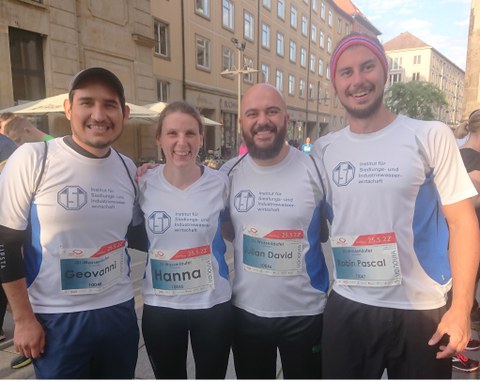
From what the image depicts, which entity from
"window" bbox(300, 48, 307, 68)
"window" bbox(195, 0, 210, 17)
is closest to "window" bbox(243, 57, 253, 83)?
"window" bbox(195, 0, 210, 17)

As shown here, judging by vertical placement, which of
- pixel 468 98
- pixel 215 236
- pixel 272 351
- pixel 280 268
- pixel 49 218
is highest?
pixel 468 98

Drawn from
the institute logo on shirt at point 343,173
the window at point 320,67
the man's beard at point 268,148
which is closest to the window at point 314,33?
the window at point 320,67

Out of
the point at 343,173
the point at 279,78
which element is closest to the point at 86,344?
the point at 343,173

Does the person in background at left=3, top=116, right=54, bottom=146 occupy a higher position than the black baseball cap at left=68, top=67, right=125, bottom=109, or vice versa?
the black baseball cap at left=68, top=67, right=125, bottom=109

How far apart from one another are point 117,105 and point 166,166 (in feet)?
1.44

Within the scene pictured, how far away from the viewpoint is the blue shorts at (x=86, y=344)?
1.64 meters

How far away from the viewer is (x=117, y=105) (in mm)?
1841

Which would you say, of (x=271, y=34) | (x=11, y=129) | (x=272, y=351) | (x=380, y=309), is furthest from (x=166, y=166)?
(x=271, y=34)

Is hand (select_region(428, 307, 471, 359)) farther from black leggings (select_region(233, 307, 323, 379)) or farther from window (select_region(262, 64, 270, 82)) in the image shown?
window (select_region(262, 64, 270, 82))

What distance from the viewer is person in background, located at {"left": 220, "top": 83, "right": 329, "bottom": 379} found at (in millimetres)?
1892

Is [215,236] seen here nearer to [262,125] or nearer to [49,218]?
[262,125]

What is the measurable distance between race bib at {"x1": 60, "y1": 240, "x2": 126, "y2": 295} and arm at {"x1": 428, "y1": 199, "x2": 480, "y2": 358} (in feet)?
4.91

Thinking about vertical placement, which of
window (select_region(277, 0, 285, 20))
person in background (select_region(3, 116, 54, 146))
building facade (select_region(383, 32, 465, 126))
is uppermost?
building facade (select_region(383, 32, 465, 126))

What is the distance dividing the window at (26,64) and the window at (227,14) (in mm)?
13315
